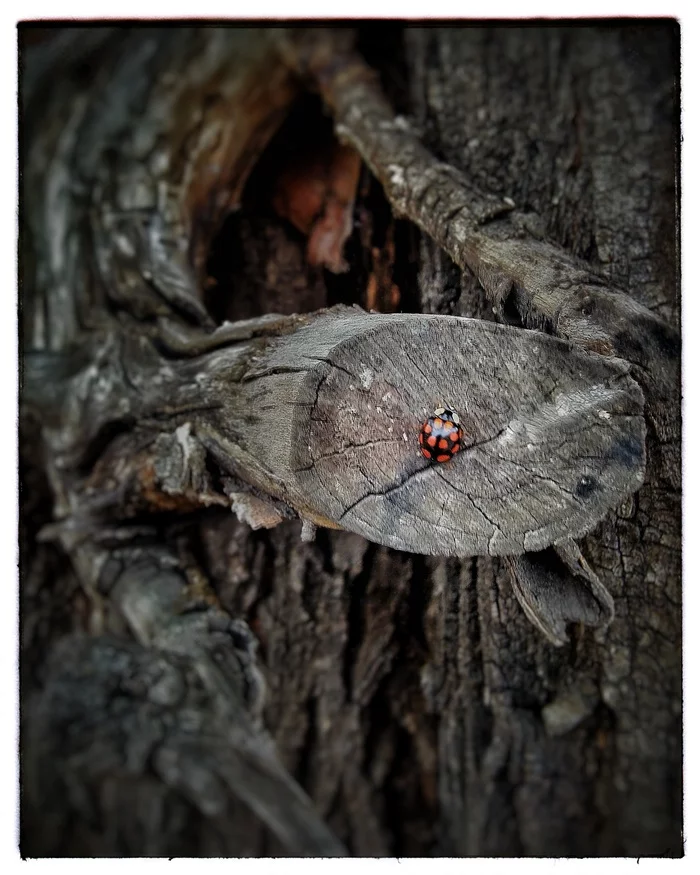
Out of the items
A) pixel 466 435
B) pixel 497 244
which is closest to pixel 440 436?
pixel 466 435

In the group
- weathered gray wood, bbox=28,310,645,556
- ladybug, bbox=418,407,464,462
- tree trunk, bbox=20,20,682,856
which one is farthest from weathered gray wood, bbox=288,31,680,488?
ladybug, bbox=418,407,464,462

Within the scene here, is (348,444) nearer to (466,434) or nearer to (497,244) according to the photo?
(466,434)

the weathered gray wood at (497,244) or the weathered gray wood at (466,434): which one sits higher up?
the weathered gray wood at (497,244)

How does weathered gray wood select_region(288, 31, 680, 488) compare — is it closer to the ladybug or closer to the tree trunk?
the tree trunk

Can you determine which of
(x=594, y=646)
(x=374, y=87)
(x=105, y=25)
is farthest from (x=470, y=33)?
(x=594, y=646)

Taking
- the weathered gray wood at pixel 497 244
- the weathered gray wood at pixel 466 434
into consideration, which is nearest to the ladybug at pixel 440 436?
the weathered gray wood at pixel 466 434

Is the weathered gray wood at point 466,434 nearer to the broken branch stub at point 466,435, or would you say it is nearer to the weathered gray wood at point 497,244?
the broken branch stub at point 466,435
